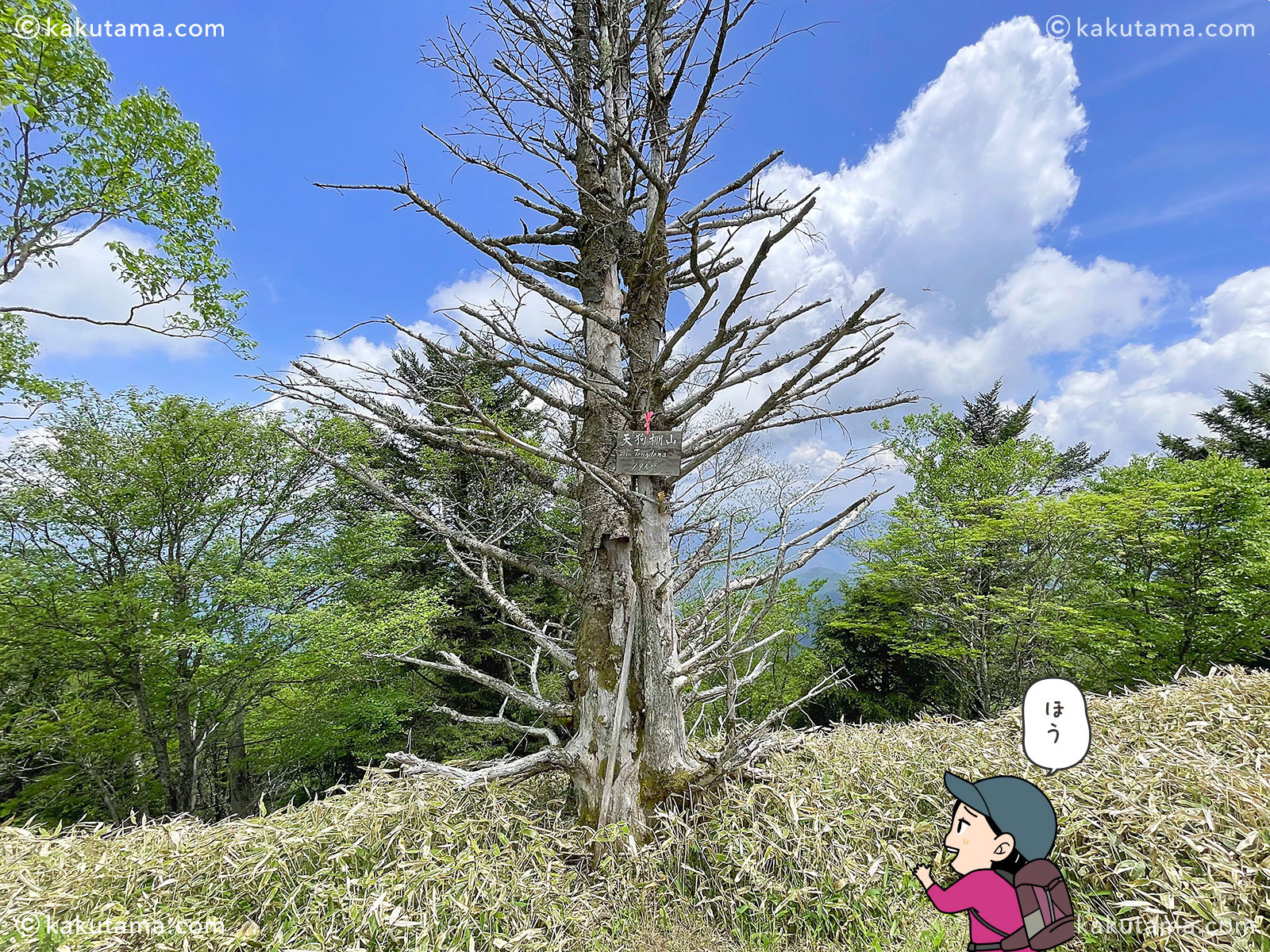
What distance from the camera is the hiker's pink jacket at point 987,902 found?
1.55 metres

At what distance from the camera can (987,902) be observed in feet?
5.09

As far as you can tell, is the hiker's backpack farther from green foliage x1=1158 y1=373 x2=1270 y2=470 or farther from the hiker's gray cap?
green foliage x1=1158 y1=373 x2=1270 y2=470

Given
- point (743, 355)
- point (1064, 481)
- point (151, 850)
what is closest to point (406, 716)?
point (151, 850)

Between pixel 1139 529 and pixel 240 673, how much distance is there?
1254 centimetres

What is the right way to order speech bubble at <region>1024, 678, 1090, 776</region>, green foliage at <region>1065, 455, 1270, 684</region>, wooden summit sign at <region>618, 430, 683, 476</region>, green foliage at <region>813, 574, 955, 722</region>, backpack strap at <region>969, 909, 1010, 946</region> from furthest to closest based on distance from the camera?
green foliage at <region>813, 574, 955, 722</region> < green foliage at <region>1065, 455, 1270, 684</region> < wooden summit sign at <region>618, 430, 683, 476</region> < speech bubble at <region>1024, 678, 1090, 776</region> < backpack strap at <region>969, 909, 1010, 946</region>

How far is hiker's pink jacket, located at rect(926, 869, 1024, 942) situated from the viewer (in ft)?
5.08

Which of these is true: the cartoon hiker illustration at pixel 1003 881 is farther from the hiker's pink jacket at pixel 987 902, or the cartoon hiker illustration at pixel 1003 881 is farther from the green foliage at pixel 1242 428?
the green foliage at pixel 1242 428

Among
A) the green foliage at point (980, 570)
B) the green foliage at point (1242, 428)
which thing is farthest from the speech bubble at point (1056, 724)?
the green foliage at point (1242, 428)

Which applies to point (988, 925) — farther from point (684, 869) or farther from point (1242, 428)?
point (1242, 428)

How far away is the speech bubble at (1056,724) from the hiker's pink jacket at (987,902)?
653 millimetres

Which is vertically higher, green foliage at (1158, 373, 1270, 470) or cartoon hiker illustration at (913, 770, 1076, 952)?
green foliage at (1158, 373, 1270, 470)

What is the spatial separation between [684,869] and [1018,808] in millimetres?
1332

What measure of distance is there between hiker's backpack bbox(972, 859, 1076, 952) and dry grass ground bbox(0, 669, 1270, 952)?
0.49 feet

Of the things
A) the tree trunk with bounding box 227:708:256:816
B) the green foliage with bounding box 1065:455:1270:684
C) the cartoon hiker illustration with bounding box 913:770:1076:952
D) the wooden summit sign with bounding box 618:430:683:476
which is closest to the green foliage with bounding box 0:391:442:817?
the tree trunk with bounding box 227:708:256:816
